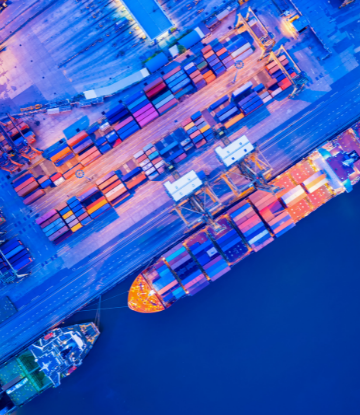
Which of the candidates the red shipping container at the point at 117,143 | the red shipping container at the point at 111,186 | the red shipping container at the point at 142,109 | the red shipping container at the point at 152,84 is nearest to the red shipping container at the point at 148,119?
the red shipping container at the point at 142,109

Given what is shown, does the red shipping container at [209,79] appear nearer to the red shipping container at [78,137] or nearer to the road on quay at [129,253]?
the road on quay at [129,253]

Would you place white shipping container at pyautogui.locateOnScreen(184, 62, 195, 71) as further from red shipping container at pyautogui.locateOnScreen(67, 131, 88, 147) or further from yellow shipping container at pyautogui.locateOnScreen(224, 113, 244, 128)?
red shipping container at pyautogui.locateOnScreen(67, 131, 88, 147)

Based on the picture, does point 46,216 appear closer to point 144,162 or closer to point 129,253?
point 129,253

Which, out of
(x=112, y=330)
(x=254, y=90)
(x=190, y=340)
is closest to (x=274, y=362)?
(x=190, y=340)

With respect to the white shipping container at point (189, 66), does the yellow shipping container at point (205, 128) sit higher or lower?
lower

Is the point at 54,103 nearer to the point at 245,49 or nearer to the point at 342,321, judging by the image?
the point at 245,49

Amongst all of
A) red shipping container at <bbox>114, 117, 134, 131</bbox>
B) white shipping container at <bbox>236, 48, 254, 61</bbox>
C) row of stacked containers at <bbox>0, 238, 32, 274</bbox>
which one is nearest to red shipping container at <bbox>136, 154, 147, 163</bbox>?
red shipping container at <bbox>114, 117, 134, 131</bbox>
